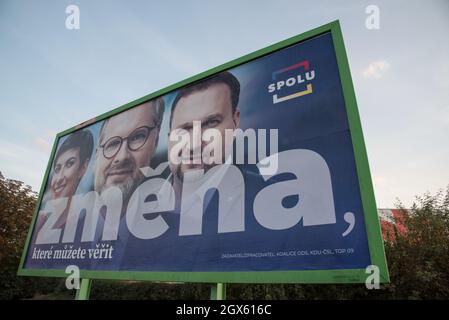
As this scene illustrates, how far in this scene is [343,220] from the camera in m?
2.80

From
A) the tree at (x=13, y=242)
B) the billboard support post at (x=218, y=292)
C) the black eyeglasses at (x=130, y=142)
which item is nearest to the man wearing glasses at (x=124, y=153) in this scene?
the black eyeglasses at (x=130, y=142)

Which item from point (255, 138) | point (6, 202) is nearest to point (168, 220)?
point (255, 138)

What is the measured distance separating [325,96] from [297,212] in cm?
155

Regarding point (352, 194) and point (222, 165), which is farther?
point (222, 165)

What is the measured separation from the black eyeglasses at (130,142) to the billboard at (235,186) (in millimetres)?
28

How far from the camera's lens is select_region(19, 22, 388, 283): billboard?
9.50 feet

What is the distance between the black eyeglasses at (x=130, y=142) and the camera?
5.12m

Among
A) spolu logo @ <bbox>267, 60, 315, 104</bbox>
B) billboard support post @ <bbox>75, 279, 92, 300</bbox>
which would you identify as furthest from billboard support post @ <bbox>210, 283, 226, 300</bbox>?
spolu logo @ <bbox>267, 60, 315, 104</bbox>

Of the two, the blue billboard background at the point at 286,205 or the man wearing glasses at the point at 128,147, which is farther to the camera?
the man wearing glasses at the point at 128,147

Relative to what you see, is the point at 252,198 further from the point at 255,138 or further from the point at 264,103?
the point at 264,103

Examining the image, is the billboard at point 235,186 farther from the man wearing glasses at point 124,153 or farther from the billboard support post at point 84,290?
the billboard support post at point 84,290

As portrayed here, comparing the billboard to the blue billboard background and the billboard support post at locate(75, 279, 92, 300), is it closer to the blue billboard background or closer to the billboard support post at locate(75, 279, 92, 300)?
the blue billboard background

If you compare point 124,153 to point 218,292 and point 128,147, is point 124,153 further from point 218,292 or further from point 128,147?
point 218,292
